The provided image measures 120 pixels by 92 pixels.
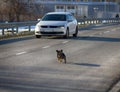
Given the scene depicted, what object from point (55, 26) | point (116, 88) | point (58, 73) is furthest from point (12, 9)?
point (116, 88)

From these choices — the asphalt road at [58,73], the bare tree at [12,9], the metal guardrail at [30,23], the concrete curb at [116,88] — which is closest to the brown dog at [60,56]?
the asphalt road at [58,73]

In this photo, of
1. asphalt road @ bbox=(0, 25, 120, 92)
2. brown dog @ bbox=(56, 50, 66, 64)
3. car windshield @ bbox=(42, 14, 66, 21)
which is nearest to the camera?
asphalt road @ bbox=(0, 25, 120, 92)

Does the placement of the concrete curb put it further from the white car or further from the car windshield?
the car windshield

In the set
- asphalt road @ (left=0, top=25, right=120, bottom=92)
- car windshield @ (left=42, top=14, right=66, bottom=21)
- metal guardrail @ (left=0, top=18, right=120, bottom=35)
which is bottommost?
metal guardrail @ (left=0, top=18, right=120, bottom=35)

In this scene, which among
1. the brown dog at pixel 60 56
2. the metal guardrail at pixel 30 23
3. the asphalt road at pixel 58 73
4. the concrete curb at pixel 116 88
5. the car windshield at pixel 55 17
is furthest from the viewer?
the metal guardrail at pixel 30 23

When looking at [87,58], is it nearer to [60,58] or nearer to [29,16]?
[60,58]

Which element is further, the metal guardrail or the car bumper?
the metal guardrail

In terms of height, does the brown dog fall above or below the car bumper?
above

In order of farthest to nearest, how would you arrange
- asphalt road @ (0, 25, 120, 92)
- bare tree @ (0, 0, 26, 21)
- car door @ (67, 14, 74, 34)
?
1. bare tree @ (0, 0, 26, 21)
2. car door @ (67, 14, 74, 34)
3. asphalt road @ (0, 25, 120, 92)

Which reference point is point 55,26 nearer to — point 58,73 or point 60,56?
point 60,56

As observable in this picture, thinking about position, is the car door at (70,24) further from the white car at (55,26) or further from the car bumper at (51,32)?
the car bumper at (51,32)

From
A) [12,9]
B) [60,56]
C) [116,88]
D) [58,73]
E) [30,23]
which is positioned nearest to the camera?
[116,88]

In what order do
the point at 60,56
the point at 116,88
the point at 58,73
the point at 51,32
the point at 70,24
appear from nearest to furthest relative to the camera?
the point at 116,88 < the point at 58,73 < the point at 60,56 < the point at 51,32 < the point at 70,24

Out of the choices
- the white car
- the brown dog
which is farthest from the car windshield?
the brown dog
